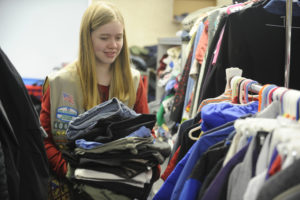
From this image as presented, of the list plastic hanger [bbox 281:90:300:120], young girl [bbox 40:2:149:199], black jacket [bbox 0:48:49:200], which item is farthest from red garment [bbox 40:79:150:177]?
plastic hanger [bbox 281:90:300:120]

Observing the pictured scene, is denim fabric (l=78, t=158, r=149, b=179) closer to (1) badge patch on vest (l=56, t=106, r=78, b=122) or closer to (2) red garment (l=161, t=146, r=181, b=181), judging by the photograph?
(2) red garment (l=161, t=146, r=181, b=181)

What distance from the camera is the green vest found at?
1424 millimetres

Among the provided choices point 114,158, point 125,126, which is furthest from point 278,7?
point 114,158

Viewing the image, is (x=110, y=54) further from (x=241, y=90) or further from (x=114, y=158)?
(x=241, y=90)

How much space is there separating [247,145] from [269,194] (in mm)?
177

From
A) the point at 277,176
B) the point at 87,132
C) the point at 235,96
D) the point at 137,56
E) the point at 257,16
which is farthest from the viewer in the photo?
the point at 137,56

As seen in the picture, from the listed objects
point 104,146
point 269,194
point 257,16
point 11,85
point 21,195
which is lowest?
point 21,195

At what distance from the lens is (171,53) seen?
2816 mm

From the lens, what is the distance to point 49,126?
1449mm

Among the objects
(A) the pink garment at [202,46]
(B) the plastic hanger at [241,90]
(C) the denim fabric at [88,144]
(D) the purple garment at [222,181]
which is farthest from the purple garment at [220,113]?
(A) the pink garment at [202,46]

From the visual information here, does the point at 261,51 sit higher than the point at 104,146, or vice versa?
the point at 261,51

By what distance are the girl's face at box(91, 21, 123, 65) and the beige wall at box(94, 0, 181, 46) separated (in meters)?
2.21

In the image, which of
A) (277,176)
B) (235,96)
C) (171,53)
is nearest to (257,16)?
(235,96)

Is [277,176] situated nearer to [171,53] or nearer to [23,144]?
[23,144]
